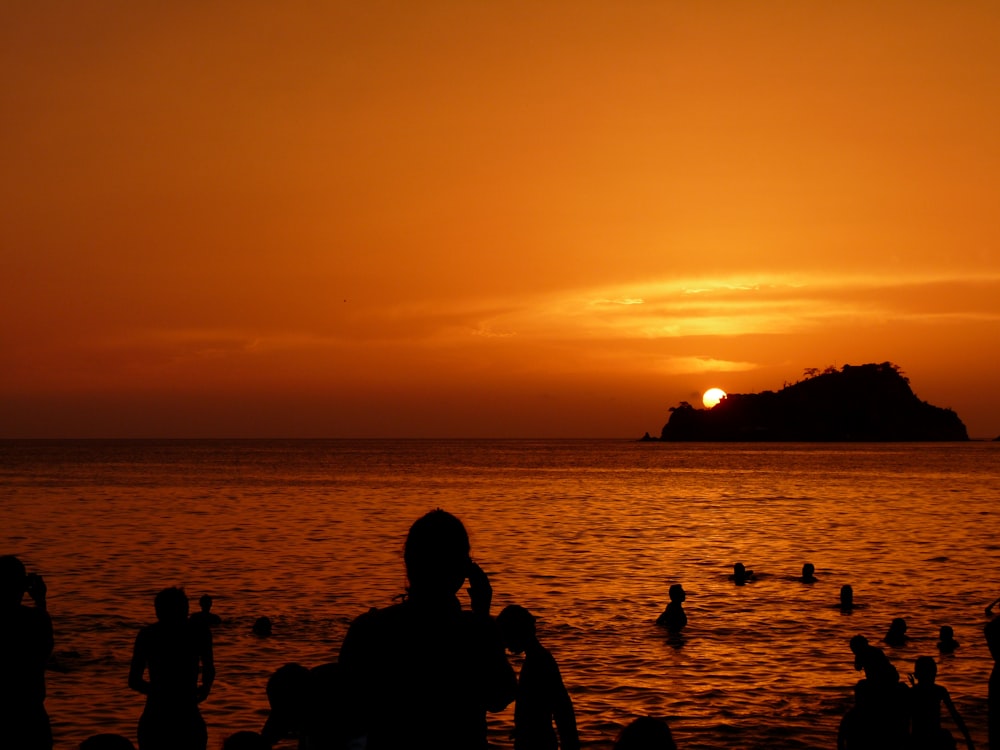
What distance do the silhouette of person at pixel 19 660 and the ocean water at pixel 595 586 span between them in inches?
97.3

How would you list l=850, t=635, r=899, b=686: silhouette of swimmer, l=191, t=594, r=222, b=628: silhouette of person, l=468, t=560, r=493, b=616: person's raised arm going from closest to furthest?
l=468, t=560, r=493, b=616: person's raised arm, l=191, t=594, r=222, b=628: silhouette of person, l=850, t=635, r=899, b=686: silhouette of swimmer

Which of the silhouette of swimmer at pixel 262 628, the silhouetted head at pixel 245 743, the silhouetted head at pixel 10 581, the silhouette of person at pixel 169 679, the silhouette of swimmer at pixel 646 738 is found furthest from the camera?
the silhouette of swimmer at pixel 262 628

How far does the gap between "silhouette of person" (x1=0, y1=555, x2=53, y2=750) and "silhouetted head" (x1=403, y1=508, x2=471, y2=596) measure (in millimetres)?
3960

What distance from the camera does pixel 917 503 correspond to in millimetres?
68250

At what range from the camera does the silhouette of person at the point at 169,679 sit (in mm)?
8312

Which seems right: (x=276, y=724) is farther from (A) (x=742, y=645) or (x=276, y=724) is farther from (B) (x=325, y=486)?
(B) (x=325, y=486)

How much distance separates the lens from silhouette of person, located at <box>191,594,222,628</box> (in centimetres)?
906

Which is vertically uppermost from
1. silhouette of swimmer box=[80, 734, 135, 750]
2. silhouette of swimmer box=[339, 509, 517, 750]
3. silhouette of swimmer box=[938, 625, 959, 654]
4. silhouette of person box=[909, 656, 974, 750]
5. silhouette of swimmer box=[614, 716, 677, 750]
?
silhouette of swimmer box=[339, 509, 517, 750]

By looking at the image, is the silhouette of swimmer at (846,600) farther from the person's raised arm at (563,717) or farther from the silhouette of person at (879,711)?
the person's raised arm at (563,717)

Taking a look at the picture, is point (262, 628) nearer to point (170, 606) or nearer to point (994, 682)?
point (170, 606)

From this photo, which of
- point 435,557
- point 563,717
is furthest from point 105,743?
point 563,717

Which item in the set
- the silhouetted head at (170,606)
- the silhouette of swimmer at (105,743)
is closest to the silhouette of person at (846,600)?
the silhouetted head at (170,606)

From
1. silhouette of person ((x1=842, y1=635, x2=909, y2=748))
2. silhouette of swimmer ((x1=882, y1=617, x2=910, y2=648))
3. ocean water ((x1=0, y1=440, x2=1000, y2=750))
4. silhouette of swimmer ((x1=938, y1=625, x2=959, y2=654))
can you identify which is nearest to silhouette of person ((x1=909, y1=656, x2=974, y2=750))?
silhouette of person ((x1=842, y1=635, x2=909, y2=748))

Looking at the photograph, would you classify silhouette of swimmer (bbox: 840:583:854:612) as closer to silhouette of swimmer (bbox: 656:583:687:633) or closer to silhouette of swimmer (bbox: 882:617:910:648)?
silhouette of swimmer (bbox: 882:617:910:648)
